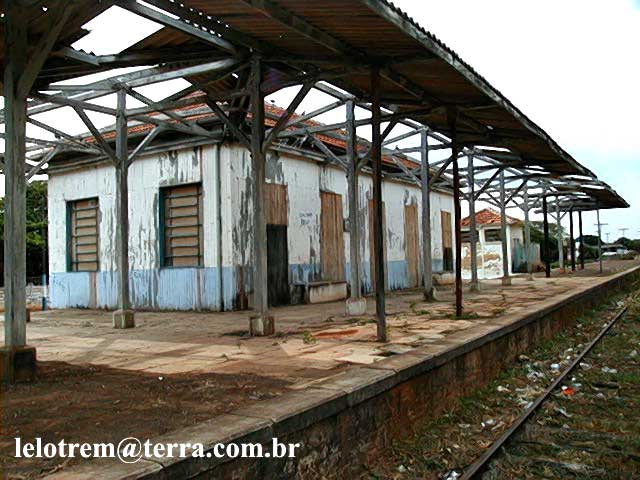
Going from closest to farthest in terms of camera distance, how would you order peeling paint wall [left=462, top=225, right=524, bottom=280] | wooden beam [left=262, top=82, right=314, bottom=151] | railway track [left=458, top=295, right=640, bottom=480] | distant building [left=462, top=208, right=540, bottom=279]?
railway track [left=458, top=295, right=640, bottom=480] < wooden beam [left=262, top=82, right=314, bottom=151] < peeling paint wall [left=462, top=225, right=524, bottom=280] < distant building [left=462, top=208, right=540, bottom=279]

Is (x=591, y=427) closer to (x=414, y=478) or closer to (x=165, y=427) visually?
(x=414, y=478)

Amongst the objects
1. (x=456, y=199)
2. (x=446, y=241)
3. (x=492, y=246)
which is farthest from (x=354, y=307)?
(x=492, y=246)

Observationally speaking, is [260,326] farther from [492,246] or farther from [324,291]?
[492,246]

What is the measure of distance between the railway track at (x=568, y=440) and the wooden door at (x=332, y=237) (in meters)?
8.57

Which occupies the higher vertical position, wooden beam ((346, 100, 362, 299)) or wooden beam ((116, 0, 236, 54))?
wooden beam ((116, 0, 236, 54))

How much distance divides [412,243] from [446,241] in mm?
3453

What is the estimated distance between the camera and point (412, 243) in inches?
796

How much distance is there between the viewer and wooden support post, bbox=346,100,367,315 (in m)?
10.5

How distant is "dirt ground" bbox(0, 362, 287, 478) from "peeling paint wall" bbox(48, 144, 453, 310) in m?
6.72

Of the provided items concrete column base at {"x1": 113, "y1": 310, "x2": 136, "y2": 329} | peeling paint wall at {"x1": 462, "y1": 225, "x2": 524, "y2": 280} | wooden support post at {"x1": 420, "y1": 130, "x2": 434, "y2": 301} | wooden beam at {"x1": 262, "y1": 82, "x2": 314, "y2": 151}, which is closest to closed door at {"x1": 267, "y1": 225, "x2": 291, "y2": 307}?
wooden support post at {"x1": 420, "y1": 130, "x2": 434, "y2": 301}

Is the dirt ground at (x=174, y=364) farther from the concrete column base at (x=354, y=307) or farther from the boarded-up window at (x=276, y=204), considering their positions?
the boarded-up window at (x=276, y=204)

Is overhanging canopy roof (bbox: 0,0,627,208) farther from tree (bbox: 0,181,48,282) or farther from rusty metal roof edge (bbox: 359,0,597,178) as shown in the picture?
tree (bbox: 0,181,48,282)

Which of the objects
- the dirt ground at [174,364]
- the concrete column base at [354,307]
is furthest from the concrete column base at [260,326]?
the concrete column base at [354,307]

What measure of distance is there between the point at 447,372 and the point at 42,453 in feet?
13.1
